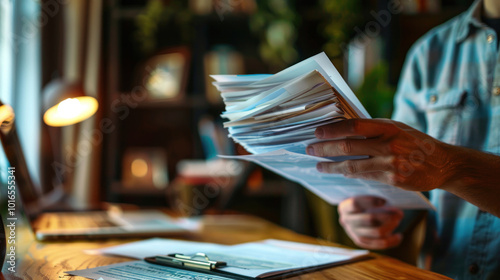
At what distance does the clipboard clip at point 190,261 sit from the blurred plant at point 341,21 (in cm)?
212

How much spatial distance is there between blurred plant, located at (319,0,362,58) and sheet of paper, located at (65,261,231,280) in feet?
7.11

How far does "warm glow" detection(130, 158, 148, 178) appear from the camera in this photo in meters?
2.87

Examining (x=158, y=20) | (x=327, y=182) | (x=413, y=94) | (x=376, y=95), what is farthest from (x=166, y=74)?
(x=327, y=182)

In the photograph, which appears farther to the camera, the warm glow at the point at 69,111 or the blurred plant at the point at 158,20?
the blurred plant at the point at 158,20

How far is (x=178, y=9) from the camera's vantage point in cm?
281

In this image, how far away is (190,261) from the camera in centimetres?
63

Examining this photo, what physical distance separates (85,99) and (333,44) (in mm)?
1733

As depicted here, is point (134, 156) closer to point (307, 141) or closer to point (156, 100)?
point (156, 100)

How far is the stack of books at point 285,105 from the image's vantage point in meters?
0.55

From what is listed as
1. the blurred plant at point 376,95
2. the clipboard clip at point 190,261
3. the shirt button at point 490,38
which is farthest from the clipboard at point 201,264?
the blurred plant at point 376,95

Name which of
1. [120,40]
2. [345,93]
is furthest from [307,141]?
[120,40]

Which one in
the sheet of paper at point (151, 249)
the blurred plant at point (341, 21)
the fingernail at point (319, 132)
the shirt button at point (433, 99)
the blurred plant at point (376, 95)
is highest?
the blurred plant at point (341, 21)

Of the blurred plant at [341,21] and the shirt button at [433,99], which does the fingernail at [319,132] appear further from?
the blurred plant at [341,21]

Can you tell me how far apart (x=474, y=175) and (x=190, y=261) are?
45 cm
